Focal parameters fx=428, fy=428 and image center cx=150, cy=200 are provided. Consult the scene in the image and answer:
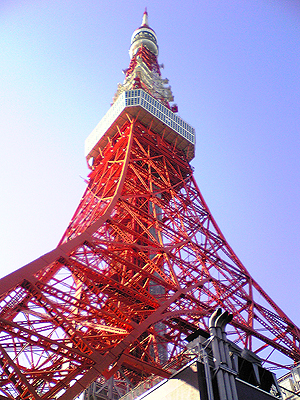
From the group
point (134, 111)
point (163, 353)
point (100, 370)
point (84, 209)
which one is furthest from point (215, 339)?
point (134, 111)

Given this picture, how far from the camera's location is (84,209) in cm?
2278

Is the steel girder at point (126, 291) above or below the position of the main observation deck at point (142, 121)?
below

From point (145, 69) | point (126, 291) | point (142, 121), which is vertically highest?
point (145, 69)

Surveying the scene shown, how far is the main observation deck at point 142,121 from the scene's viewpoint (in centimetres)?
2595

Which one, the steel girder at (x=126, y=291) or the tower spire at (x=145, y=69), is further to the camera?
the tower spire at (x=145, y=69)

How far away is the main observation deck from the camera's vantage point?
25953mm

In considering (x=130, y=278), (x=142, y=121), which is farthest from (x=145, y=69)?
(x=130, y=278)

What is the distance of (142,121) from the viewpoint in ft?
86.4

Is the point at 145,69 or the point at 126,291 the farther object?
the point at 145,69

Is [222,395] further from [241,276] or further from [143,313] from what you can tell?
[241,276]

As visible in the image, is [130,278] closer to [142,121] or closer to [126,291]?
[126,291]

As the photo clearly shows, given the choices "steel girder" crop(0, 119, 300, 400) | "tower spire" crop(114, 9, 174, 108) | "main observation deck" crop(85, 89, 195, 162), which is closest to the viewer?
"steel girder" crop(0, 119, 300, 400)

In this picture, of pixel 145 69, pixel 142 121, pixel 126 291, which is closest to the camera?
pixel 126 291

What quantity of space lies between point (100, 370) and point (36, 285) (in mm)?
2899
